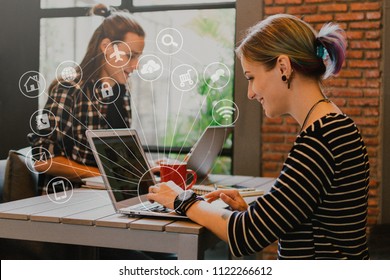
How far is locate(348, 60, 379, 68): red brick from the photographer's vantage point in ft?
10.7

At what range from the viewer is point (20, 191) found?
Answer: 226 cm

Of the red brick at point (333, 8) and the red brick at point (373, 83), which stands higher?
the red brick at point (333, 8)

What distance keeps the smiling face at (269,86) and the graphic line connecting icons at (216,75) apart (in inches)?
75.1

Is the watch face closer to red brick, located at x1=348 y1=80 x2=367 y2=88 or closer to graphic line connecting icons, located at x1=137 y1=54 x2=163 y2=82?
graphic line connecting icons, located at x1=137 y1=54 x2=163 y2=82

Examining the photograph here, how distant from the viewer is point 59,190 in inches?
79.5

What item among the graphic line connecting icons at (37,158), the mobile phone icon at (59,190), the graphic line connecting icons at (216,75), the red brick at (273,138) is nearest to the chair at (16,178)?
the graphic line connecting icons at (37,158)

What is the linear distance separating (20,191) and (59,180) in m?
0.27

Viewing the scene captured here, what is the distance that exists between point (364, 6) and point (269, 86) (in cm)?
229

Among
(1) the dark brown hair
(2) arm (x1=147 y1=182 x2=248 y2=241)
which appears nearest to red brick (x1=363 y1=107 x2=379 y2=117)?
(1) the dark brown hair

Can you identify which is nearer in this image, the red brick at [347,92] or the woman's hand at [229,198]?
the woman's hand at [229,198]

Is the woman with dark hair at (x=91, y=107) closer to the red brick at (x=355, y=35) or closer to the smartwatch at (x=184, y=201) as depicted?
the smartwatch at (x=184, y=201)

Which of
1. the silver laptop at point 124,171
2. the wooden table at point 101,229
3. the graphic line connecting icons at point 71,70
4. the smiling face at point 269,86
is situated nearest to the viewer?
the smiling face at point 269,86

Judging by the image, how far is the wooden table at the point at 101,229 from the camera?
53.2 inches
